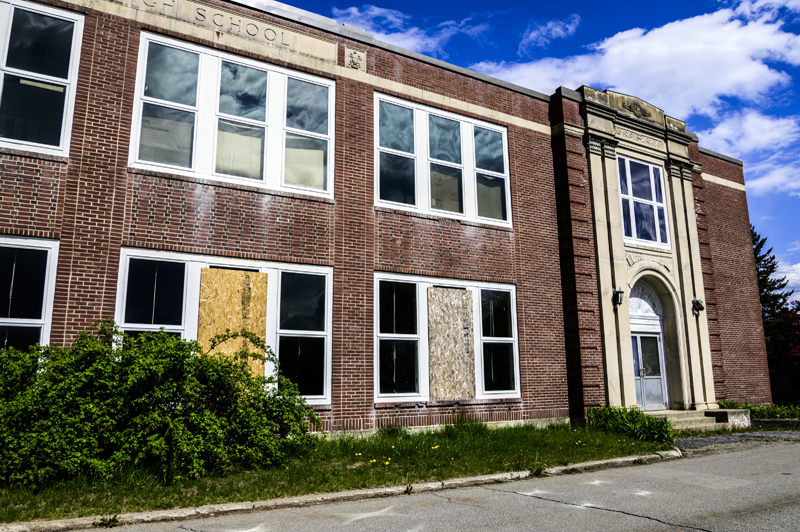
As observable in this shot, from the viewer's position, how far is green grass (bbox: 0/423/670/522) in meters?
6.40

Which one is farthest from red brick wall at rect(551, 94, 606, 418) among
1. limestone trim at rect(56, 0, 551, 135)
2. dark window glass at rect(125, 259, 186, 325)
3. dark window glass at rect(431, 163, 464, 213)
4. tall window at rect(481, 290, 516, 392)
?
dark window glass at rect(125, 259, 186, 325)

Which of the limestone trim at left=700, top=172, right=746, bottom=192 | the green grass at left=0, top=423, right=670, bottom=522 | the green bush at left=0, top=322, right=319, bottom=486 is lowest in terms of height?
the green grass at left=0, top=423, right=670, bottom=522

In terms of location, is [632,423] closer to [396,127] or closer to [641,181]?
[641,181]

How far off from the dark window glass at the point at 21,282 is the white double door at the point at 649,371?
533 inches

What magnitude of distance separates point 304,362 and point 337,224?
9.26 feet

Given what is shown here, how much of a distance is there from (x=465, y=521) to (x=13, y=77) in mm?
9643

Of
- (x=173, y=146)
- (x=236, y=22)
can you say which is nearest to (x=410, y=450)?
(x=173, y=146)

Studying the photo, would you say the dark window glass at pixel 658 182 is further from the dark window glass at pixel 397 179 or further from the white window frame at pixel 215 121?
the white window frame at pixel 215 121

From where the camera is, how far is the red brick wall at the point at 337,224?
9508 mm

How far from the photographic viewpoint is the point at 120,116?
10.2m

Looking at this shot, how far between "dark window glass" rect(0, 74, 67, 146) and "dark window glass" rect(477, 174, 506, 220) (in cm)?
869

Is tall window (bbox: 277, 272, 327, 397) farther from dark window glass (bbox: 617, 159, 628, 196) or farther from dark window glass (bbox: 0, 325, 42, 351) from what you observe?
dark window glass (bbox: 617, 159, 628, 196)

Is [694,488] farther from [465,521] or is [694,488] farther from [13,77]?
[13,77]

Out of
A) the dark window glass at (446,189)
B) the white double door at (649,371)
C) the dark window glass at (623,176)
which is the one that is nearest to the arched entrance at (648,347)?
the white double door at (649,371)
